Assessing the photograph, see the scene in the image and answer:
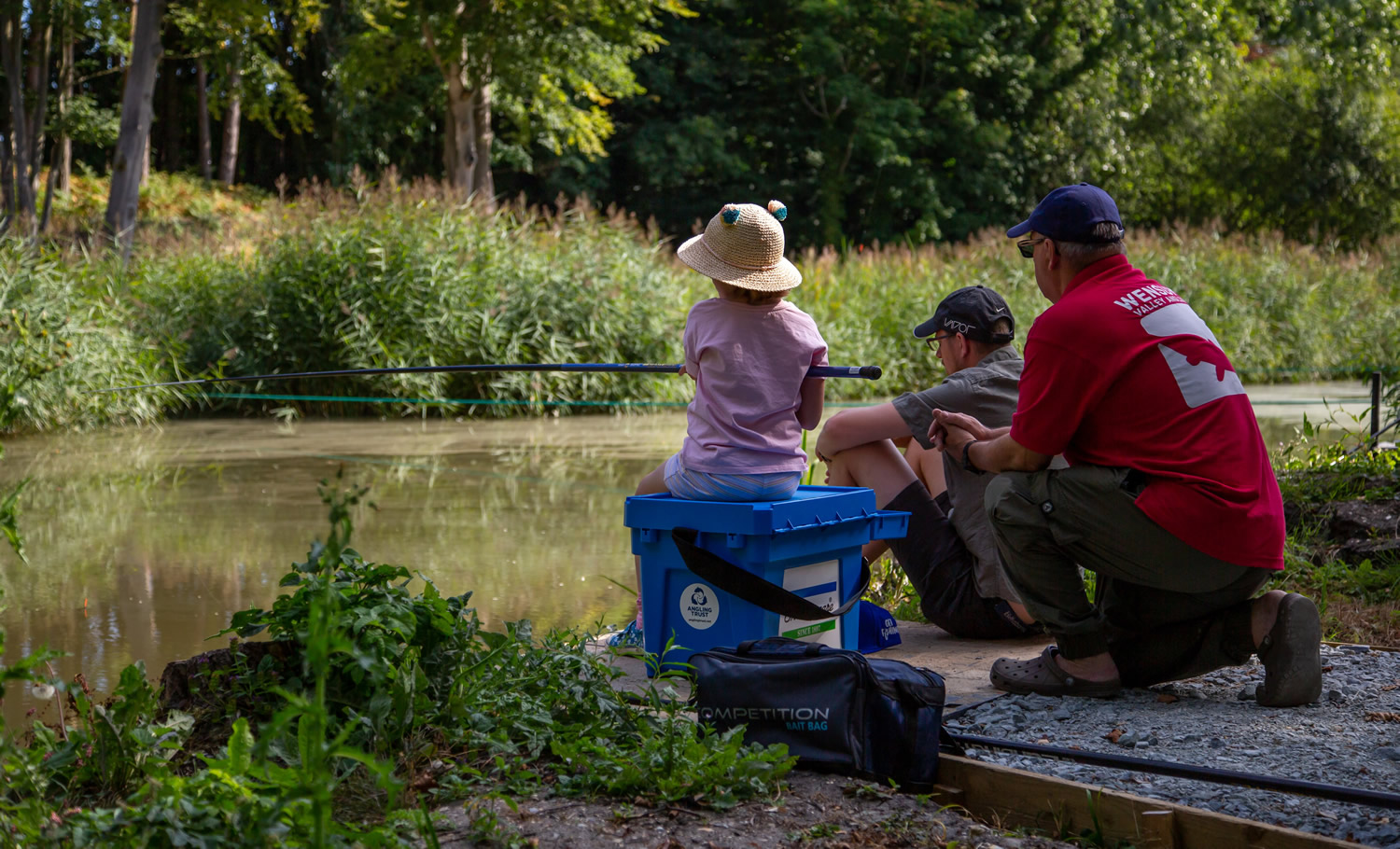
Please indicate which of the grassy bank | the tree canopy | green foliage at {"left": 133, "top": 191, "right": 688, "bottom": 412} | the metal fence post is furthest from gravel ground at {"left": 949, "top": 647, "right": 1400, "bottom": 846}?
the tree canopy

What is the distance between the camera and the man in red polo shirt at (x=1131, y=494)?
289 centimetres

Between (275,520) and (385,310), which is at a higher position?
(385,310)

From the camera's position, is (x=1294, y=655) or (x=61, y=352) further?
(x=61, y=352)

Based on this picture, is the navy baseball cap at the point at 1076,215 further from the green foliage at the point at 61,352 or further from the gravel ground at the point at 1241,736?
the green foliage at the point at 61,352

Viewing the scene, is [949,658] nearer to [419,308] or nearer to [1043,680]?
[1043,680]

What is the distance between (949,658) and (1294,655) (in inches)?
37.4

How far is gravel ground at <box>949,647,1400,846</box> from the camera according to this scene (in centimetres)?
230

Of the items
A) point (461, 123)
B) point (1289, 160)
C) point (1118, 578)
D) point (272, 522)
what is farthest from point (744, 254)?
A: point (1289, 160)

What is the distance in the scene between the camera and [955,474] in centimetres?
372

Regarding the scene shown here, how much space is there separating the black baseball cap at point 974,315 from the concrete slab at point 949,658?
34.7 inches

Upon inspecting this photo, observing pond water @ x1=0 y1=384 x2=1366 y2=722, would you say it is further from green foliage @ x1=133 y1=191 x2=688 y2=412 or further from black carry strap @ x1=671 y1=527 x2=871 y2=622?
black carry strap @ x1=671 y1=527 x2=871 y2=622

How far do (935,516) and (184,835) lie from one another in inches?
92.9

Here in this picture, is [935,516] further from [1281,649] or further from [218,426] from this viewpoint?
[218,426]

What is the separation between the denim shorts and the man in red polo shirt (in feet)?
1.66
